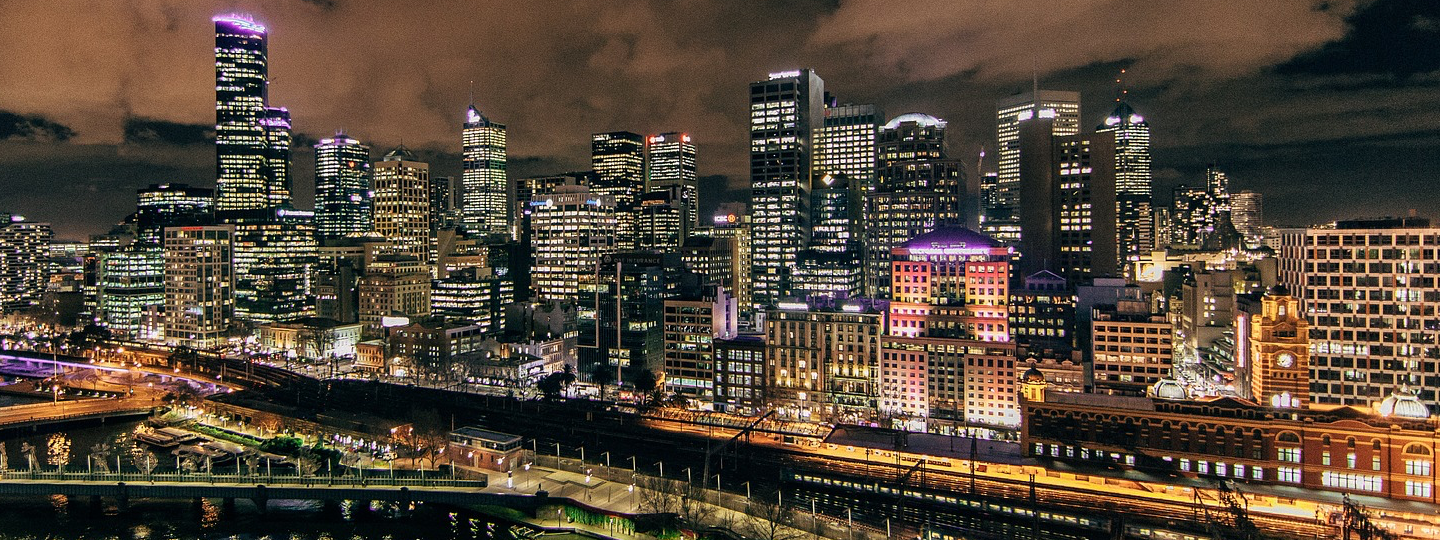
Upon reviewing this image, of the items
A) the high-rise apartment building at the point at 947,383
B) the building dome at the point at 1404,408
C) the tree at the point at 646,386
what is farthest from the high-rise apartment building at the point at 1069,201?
the tree at the point at 646,386

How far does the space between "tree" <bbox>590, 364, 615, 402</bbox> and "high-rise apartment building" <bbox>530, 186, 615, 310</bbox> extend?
44045 mm

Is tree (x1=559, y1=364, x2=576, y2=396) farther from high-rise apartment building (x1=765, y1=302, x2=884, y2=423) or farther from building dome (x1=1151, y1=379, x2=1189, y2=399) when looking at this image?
building dome (x1=1151, y1=379, x2=1189, y2=399)

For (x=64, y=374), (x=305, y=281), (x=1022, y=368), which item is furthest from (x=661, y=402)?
(x=305, y=281)

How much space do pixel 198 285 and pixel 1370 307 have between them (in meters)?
172

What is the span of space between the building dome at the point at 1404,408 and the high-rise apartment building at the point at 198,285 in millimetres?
163852

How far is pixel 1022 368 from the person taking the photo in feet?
275

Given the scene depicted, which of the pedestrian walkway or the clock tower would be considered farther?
the clock tower

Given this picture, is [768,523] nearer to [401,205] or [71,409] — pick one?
[71,409]

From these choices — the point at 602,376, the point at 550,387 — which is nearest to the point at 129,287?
the point at 550,387

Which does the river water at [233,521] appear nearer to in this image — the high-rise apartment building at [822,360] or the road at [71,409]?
the road at [71,409]

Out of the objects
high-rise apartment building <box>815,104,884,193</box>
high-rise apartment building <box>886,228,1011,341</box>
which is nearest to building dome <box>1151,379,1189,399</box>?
high-rise apartment building <box>886,228,1011,341</box>

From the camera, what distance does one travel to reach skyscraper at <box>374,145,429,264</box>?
600 ft

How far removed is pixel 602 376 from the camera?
4117 inches

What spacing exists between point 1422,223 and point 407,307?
142075 millimetres
